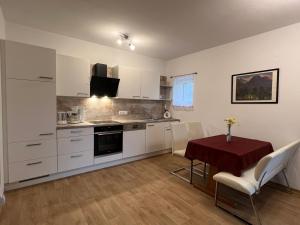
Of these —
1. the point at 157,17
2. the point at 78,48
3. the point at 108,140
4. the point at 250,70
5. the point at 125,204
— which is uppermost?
the point at 157,17

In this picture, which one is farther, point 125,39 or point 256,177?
point 125,39

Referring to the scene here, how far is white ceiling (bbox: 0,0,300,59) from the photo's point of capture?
202cm

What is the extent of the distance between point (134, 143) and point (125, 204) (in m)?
1.52

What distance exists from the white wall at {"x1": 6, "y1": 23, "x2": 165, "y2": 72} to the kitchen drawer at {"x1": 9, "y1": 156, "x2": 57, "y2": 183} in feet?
6.35

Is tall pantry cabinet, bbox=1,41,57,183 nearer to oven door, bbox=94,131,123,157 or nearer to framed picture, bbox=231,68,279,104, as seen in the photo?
oven door, bbox=94,131,123,157

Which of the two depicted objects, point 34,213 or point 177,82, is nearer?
point 34,213

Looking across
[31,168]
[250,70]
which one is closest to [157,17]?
[250,70]

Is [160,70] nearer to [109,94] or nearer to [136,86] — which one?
[136,86]

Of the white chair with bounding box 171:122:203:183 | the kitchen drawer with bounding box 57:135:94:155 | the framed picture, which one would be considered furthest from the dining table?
the kitchen drawer with bounding box 57:135:94:155

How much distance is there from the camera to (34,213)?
6.15 ft

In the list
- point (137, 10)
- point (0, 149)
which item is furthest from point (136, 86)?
point (0, 149)

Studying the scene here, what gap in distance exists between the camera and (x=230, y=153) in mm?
1997

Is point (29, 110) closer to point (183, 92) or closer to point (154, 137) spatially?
point (154, 137)

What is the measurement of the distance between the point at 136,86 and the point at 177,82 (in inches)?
47.4
